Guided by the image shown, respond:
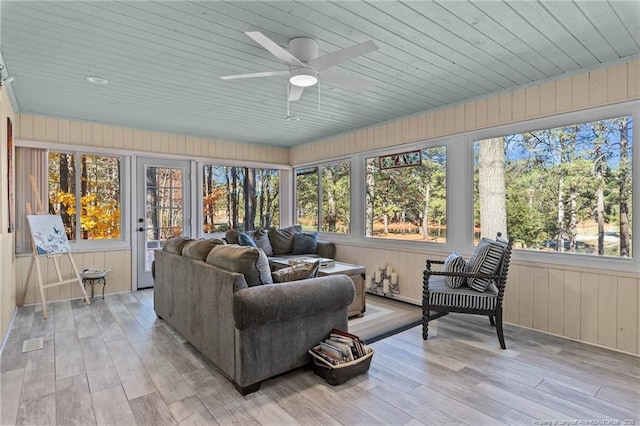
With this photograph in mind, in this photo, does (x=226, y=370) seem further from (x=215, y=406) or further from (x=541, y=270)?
(x=541, y=270)

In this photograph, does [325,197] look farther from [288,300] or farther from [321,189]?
[288,300]

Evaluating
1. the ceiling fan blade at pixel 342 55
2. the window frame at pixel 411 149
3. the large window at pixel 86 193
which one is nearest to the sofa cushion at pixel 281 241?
the window frame at pixel 411 149

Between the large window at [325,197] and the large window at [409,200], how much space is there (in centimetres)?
53

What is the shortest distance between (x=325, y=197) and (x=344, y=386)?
411 centimetres

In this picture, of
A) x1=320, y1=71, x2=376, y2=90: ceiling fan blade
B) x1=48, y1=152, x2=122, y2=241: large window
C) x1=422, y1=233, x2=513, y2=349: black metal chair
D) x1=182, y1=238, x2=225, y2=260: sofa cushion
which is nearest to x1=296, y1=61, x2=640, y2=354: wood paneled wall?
x1=422, y1=233, x2=513, y2=349: black metal chair

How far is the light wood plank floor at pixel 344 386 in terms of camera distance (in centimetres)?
201

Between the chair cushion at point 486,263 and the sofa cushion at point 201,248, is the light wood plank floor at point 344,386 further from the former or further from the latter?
the sofa cushion at point 201,248

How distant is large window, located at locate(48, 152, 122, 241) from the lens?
4.71 m

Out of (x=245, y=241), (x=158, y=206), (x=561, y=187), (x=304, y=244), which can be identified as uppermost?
(x=561, y=187)

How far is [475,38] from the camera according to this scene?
2.53 metres

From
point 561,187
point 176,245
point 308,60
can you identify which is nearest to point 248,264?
point 176,245

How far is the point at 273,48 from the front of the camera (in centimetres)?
223

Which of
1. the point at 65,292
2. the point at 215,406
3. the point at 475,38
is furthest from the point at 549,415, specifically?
the point at 65,292

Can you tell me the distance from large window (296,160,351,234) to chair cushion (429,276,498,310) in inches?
101
